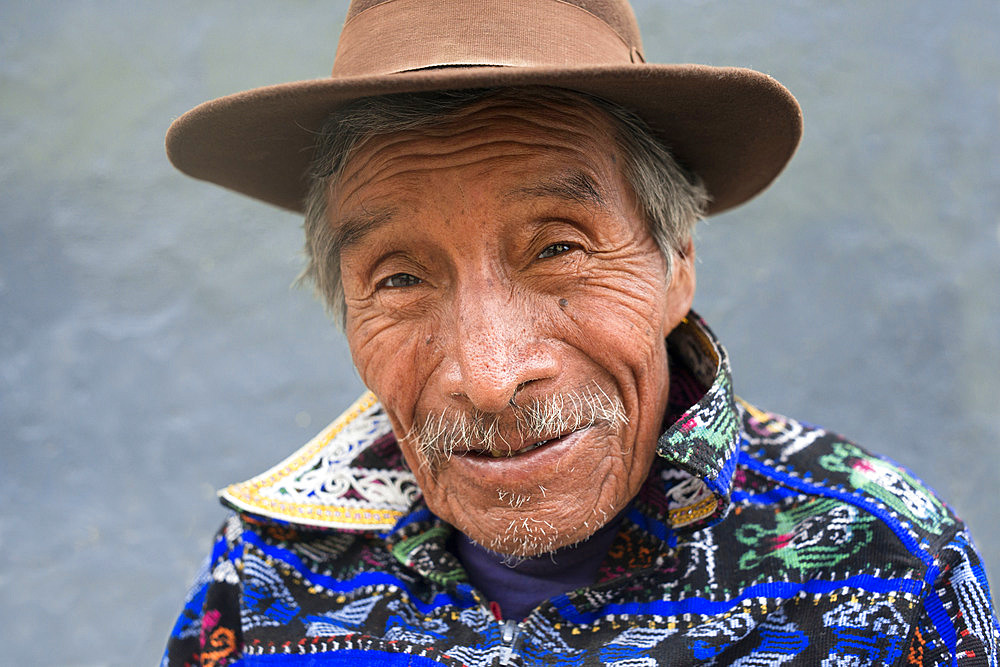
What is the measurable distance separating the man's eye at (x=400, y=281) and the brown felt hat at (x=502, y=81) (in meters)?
0.39

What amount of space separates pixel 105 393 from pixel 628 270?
2.17 meters

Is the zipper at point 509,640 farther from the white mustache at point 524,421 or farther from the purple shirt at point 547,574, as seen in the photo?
the white mustache at point 524,421

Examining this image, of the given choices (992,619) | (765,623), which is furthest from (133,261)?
(992,619)

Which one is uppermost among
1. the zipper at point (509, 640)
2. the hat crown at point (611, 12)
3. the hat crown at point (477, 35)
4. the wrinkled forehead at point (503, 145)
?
the hat crown at point (611, 12)

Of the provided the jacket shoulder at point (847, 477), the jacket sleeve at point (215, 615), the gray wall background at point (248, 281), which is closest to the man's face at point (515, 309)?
the jacket shoulder at point (847, 477)

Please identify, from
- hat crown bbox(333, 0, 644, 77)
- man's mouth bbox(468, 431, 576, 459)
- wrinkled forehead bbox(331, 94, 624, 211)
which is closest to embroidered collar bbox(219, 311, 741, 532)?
man's mouth bbox(468, 431, 576, 459)

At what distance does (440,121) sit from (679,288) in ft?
2.30

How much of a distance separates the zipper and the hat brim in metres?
1.17

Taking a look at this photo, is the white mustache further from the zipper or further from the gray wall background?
the gray wall background

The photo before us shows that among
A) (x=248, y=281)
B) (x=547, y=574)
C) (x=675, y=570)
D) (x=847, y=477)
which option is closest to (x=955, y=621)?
(x=847, y=477)

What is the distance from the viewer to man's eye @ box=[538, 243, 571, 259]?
163 cm

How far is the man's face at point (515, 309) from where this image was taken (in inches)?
61.5

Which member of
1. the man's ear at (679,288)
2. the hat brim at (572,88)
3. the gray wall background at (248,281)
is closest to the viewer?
the hat brim at (572,88)

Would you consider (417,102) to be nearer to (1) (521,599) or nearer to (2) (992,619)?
(1) (521,599)
